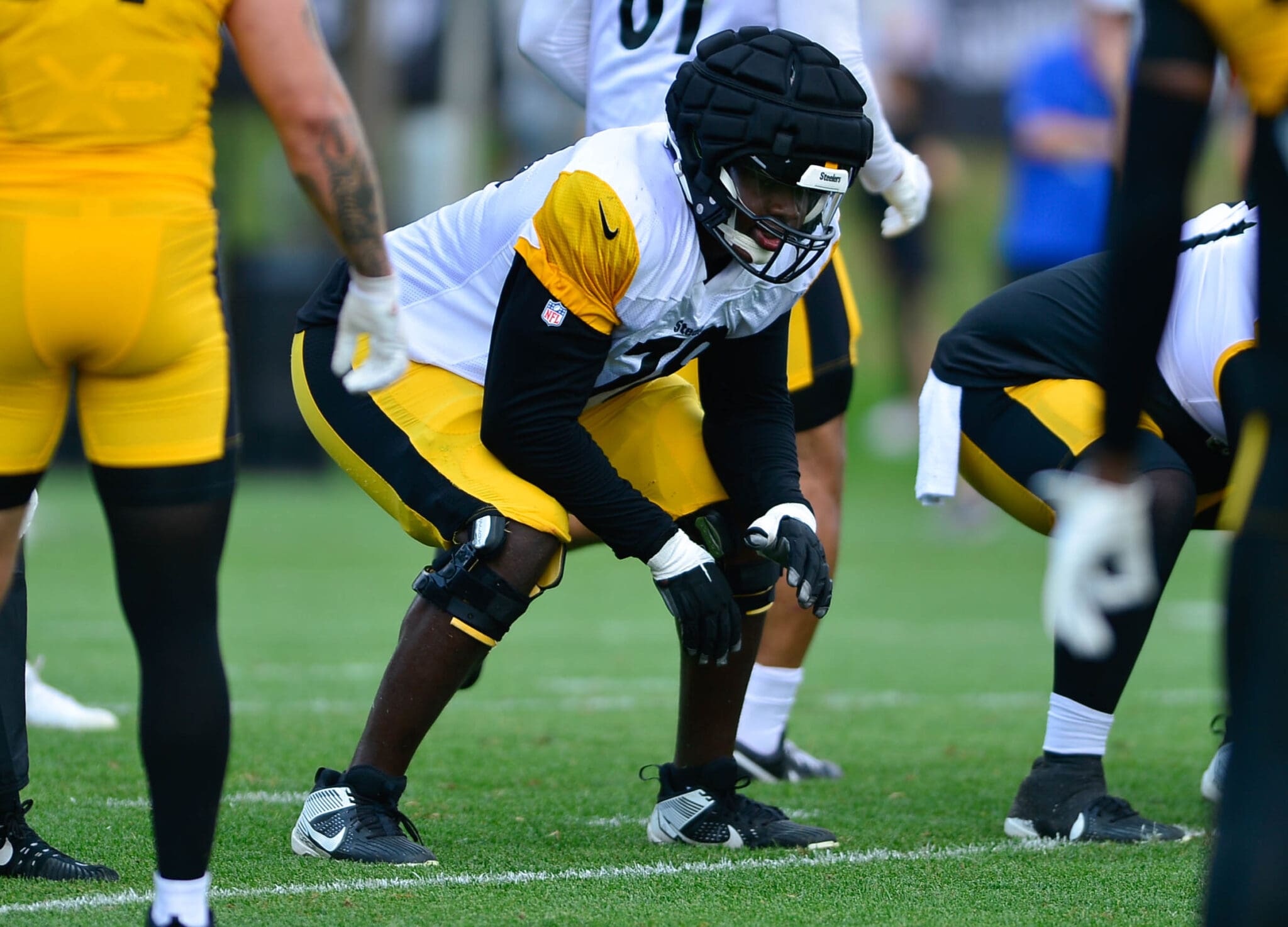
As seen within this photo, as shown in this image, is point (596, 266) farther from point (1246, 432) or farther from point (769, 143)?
point (1246, 432)

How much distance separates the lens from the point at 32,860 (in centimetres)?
351

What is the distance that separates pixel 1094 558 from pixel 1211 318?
1907mm

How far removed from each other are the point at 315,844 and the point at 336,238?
4.73 ft

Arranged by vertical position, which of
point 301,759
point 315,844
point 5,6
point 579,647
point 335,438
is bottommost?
point 579,647

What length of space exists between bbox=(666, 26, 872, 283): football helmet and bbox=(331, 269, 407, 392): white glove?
33.9 inches

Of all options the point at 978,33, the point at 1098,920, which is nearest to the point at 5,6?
the point at 1098,920

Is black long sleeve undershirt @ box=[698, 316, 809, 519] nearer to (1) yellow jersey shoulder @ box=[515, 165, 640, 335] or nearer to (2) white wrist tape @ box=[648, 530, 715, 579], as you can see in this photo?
(2) white wrist tape @ box=[648, 530, 715, 579]

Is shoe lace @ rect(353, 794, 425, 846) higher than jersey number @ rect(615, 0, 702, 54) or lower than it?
lower

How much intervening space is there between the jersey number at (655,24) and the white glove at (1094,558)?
8.51ft

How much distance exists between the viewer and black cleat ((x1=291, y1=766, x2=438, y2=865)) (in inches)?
143

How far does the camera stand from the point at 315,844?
369cm

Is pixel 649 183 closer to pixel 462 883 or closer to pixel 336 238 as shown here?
pixel 336 238

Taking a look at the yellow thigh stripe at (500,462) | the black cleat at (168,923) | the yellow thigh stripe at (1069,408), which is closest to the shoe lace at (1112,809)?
the yellow thigh stripe at (1069,408)

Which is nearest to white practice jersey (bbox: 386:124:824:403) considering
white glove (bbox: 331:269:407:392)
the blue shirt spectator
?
white glove (bbox: 331:269:407:392)
